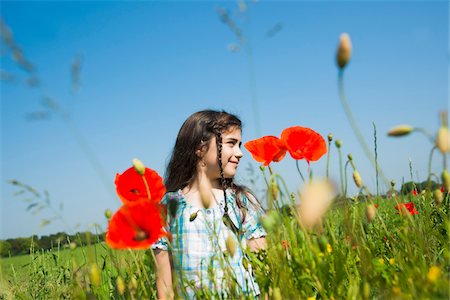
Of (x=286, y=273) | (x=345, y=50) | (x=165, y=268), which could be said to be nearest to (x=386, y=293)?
(x=286, y=273)

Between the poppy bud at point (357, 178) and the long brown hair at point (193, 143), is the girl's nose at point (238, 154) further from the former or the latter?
the poppy bud at point (357, 178)

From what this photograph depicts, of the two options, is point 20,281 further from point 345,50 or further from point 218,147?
point 345,50

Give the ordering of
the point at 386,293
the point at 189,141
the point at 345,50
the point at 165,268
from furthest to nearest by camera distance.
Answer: the point at 189,141 → the point at 165,268 → the point at 386,293 → the point at 345,50

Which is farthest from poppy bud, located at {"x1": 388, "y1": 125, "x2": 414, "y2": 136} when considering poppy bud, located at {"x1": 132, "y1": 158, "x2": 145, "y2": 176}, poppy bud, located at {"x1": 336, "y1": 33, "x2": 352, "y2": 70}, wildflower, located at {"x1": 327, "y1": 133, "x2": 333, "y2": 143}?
poppy bud, located at {"x1": 132, "y1": 158, "x2": 145, "y2": 176}

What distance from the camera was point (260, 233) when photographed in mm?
2914

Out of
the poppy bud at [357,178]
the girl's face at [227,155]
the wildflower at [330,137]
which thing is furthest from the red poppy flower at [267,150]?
the girl's face at [227,155]

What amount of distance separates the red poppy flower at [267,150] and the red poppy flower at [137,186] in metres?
0.52

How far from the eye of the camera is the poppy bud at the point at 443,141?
119 cm

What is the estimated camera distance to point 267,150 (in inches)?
81.8

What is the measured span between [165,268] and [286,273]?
1611 millimetres

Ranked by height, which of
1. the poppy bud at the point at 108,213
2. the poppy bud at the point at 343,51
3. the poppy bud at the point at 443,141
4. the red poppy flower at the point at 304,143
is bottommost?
the poppy bud at the point at 108,213

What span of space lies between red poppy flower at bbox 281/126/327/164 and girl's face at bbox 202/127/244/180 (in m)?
1.06

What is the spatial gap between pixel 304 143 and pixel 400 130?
73cm

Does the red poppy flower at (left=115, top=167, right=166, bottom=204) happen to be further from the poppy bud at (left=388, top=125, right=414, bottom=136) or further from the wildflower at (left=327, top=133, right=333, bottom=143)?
the poppy bud at (left=388, top=125, right=414, bottom=136)
